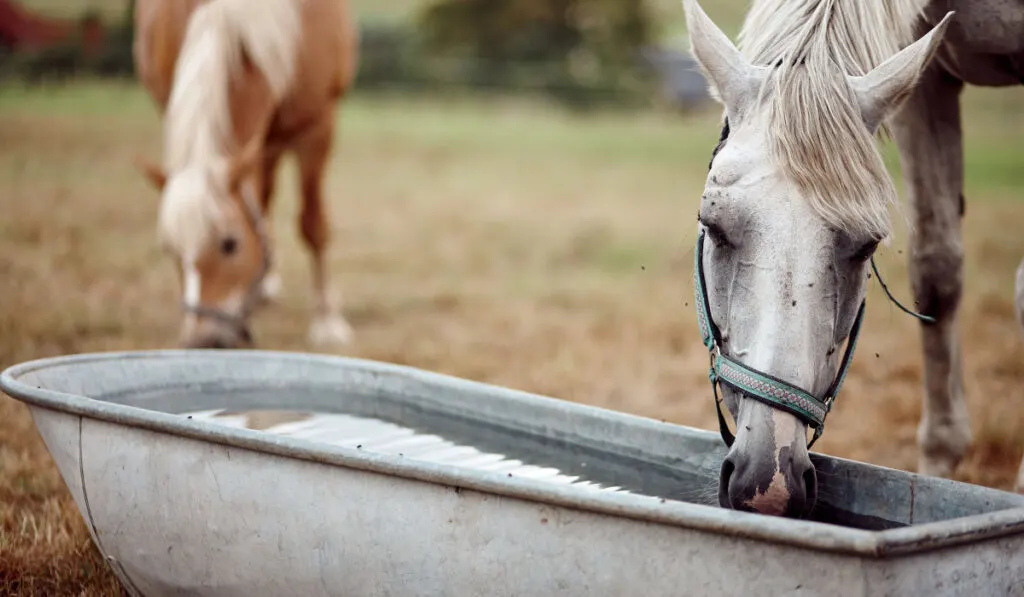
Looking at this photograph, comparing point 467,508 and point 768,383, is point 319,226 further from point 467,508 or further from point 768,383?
point 768,383

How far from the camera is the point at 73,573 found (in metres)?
2.54

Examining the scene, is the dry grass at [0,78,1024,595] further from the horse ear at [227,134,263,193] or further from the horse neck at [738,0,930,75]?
the horse ear at [227,134,263,193]

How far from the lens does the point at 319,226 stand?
612 cm

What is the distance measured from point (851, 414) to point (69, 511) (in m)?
3.14

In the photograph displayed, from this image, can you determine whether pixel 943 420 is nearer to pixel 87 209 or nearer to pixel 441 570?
pixel 441 570

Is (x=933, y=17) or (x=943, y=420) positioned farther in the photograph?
(x=943, y=420)

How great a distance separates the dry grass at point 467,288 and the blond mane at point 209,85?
2.65 ft

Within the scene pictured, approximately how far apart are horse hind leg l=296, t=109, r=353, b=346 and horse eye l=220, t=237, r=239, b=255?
3.16ft

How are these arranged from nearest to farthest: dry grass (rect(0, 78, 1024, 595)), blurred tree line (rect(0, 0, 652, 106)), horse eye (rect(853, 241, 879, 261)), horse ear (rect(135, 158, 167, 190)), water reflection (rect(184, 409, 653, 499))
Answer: horse eye (rect(853, 241, 879, 261)) < water reflection (rect(184, 409, 653, 499)) < dry grass (rect(0, 78, 1024, 595)) < horse ear (rect(135, 158, 167, 190)) < blurred tree line (rect(0, 0, 652, 106))

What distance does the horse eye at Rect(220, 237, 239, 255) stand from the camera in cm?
476

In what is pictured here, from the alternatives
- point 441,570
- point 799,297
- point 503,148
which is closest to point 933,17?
point 799,297

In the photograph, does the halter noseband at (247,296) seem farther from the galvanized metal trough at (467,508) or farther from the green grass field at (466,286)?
the galvanized metal trough at (467,508)

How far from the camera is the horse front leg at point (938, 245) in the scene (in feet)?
10.4

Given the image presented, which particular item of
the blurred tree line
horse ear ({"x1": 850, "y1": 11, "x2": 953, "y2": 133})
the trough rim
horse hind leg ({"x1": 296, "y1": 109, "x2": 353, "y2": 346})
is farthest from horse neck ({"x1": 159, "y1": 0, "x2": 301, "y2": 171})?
the blurred tree line
